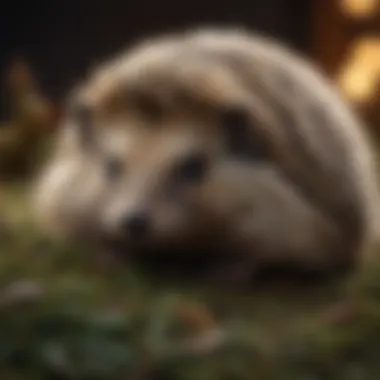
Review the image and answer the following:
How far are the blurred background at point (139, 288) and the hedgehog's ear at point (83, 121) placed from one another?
6 cm

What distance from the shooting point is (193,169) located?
891 mm

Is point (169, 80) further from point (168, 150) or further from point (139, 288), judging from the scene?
point (139, 288)

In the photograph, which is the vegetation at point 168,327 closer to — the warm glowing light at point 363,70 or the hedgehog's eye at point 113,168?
the hedgehog's eye at point 113,168

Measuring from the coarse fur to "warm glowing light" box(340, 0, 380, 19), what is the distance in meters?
0.12

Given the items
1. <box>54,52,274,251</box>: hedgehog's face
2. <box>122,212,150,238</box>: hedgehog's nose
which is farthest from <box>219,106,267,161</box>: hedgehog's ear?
<box>122,212,150,238</box>: hedgehog's nose

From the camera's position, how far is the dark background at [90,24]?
0.98 metres

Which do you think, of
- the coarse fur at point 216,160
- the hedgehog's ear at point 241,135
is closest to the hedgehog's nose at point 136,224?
the coarse fur at point 216,160

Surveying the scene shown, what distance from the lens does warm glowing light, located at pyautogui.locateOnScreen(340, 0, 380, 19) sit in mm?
1042

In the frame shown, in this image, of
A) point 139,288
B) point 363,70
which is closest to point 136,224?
point 139,288

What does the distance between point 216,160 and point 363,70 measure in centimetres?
24

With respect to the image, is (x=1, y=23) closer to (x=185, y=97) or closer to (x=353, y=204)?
(x=185, y=97)

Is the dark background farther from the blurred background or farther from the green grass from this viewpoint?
the green grass

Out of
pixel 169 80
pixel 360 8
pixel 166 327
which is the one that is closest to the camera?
pixel 166 327

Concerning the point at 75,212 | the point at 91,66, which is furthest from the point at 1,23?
the point at 75,212
